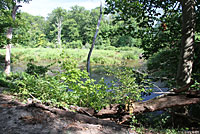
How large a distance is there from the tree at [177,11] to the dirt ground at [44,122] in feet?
6.09

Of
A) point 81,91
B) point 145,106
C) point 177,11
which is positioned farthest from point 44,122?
point 177,11

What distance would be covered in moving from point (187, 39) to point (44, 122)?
131 inches

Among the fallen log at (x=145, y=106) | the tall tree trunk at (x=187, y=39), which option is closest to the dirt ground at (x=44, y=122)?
the fallen log at (x=145, y=106)

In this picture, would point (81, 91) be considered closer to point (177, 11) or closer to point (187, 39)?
point (187, 39)

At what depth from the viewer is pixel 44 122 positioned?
2430 millimetres

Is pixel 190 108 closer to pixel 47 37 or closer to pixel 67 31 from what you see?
pixel 67 31

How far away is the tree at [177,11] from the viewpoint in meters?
3.16

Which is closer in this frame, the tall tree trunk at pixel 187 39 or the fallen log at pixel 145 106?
the fallen log at pixel 145 106

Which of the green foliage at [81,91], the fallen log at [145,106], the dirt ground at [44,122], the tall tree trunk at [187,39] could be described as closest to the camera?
the dirt ground at [44,122]

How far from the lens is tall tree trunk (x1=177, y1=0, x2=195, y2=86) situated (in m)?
3.13

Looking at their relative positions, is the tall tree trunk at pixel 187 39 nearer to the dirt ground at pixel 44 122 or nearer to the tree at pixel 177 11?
A: the tree at pixel 177 11

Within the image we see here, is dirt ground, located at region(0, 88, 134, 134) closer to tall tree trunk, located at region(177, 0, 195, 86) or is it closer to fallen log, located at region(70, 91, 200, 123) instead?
fallen log, located at region(70, 91, 200, 123)

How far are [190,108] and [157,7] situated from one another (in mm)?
2788

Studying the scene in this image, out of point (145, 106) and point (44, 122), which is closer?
point (44, 122)
